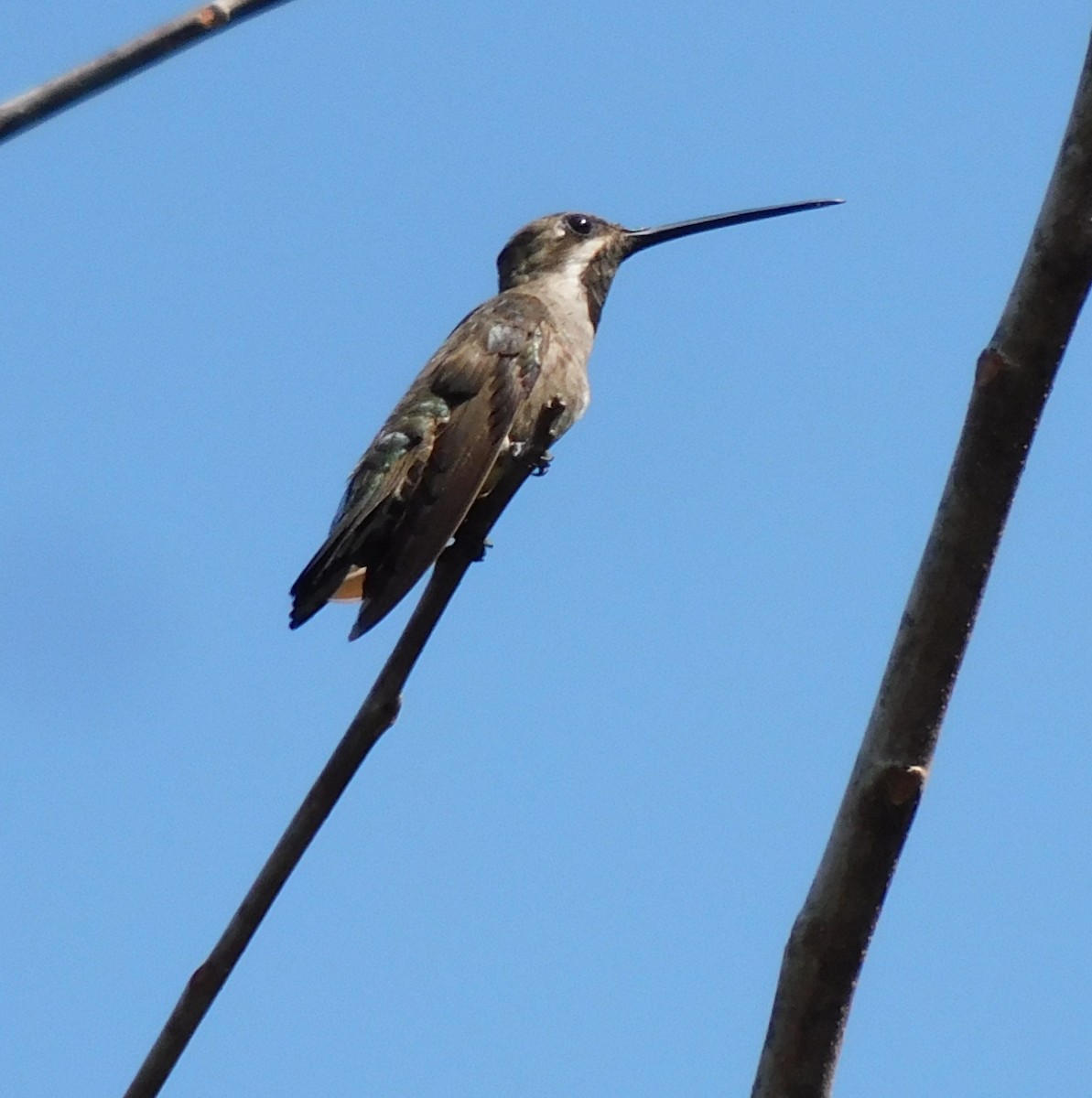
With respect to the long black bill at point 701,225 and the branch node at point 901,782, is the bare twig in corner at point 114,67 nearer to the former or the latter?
the branch node at point 901,782

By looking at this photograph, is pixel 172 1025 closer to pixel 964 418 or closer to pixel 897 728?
pixel 897 728

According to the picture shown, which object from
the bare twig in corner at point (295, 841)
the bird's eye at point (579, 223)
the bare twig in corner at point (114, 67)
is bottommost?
the bare twig in corner at point (295, 841)

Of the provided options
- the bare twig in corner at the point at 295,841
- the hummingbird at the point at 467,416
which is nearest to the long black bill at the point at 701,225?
the hummingbird at the point at 467,416

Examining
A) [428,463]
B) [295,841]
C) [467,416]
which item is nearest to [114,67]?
[295,841]

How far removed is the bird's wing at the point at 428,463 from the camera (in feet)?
15.6

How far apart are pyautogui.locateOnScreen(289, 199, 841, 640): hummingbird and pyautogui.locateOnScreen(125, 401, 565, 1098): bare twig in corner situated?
179cm

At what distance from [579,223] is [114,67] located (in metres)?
5.65

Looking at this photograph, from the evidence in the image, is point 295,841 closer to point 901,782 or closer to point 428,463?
point 901,782

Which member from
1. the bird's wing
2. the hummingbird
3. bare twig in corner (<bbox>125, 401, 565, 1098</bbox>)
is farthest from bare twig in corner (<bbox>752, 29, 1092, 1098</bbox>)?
the bird's wing

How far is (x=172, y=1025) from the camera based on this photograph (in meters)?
2.00

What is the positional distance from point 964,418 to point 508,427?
3.72 meters

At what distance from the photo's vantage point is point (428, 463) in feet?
17.6

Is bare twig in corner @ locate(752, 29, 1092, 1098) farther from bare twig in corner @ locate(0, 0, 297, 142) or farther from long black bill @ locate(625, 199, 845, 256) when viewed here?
long black bill @ locate(625, 199, 845, 256)

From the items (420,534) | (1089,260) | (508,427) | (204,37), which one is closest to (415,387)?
A: (508,427)
